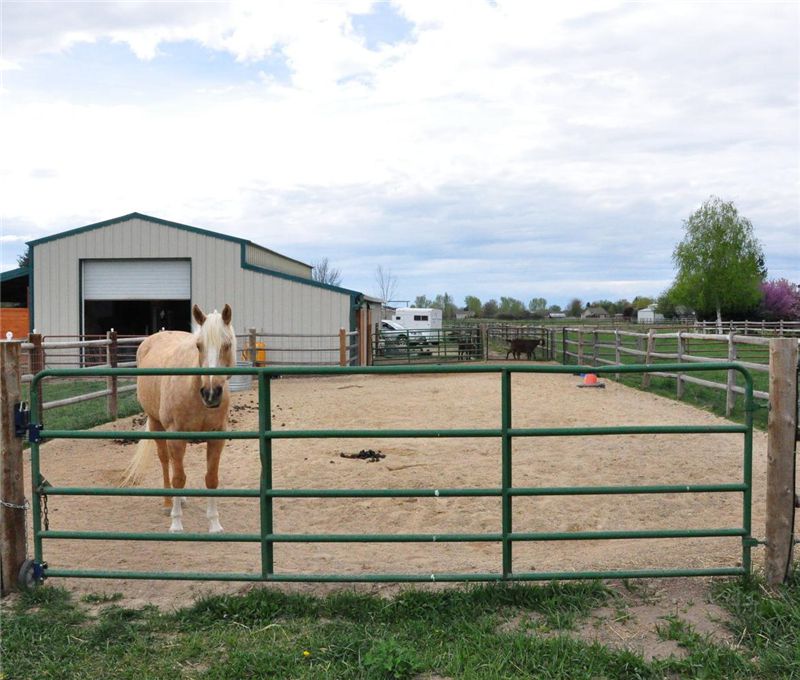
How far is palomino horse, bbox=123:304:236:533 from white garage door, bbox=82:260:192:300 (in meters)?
14.7

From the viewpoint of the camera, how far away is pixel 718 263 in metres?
50.6

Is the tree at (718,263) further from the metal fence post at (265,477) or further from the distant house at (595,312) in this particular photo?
the metal fence post at (265,477)

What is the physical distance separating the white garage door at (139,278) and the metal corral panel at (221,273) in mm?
293

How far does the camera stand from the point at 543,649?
126 inches

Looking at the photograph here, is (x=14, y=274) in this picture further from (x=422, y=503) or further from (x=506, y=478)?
(x=506, y=478)

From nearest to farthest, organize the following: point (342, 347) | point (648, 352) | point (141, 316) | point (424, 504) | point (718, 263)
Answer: point (424, 504)
point (648, 352)
point (342, 347)
point (141, 316)
point (718, 263)

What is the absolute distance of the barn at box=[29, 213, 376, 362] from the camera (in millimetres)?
19750

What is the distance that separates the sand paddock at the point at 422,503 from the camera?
450 cm

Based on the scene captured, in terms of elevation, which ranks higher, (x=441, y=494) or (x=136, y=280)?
(x=136, y=280)

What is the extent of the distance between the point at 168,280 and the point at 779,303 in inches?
2126

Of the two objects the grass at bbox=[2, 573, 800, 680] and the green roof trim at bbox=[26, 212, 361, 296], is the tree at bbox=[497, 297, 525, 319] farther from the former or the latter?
the grass at bbox=[2, 573, 800, 680]

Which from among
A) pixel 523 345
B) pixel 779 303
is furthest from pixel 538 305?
pixel 523 345

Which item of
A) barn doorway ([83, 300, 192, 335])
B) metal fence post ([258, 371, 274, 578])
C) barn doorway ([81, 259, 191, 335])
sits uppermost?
barn doorway ([81, 259, 191, 335])

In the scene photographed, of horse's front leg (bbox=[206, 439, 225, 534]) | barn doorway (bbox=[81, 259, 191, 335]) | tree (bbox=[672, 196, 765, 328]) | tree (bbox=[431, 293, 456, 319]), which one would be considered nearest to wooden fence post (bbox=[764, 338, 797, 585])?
horse's front leg (bbox=[206, 439, 225, 534])
